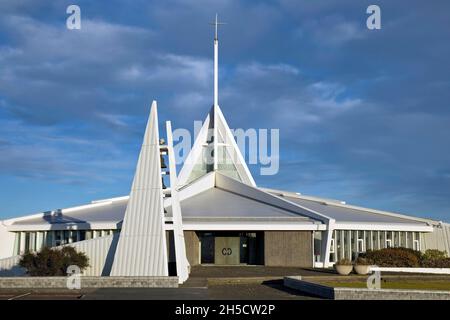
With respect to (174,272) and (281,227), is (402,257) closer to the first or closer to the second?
(281,227)

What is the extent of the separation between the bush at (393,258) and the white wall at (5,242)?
20.6m

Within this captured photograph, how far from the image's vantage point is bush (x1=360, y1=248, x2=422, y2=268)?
3209 cm

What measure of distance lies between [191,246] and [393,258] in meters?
11.1

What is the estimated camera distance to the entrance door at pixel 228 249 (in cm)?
3600

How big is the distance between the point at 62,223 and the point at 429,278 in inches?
791

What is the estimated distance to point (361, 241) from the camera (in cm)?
3612

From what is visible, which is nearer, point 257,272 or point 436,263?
point 257,272

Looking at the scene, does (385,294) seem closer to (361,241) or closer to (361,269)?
(361,269)

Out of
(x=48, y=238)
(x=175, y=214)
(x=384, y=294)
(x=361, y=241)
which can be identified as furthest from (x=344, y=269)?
(x=48, y=238)

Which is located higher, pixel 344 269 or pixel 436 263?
pixel 436 263

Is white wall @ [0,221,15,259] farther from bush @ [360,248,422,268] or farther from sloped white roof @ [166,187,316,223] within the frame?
bush @ [360,248,422,268]
